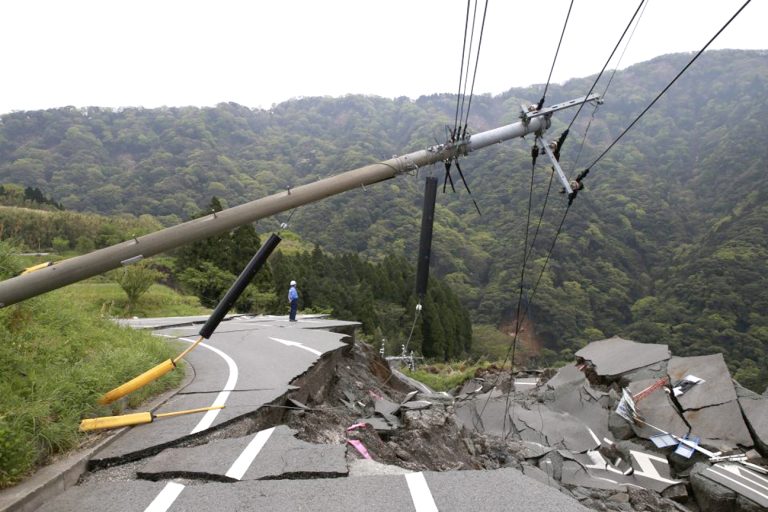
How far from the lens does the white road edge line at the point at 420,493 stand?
3.62 m

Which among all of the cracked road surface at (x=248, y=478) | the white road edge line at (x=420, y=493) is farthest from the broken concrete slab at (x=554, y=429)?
the white road edge line at (x=420, y=493)

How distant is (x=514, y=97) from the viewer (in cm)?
18412

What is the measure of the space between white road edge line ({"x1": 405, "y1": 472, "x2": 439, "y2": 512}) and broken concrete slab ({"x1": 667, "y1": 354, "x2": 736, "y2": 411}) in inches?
553

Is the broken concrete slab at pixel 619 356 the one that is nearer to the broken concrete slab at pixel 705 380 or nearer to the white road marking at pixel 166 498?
the broken concrete slab at pixel 705 380

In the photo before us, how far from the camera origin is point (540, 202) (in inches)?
3004

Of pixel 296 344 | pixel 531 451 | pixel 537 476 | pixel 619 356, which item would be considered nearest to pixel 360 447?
pixel 537 476

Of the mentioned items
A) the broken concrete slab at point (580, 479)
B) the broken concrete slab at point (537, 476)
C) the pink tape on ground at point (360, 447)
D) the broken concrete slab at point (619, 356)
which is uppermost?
the pink tape on ground at point (360, 447)

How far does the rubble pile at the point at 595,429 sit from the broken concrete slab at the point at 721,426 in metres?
0.03

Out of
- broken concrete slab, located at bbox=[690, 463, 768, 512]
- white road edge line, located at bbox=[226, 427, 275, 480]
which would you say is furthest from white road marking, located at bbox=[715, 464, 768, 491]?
white road edge line, located at bbox=[226, 427, 275, 480]

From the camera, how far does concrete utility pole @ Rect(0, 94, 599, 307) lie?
418 cm

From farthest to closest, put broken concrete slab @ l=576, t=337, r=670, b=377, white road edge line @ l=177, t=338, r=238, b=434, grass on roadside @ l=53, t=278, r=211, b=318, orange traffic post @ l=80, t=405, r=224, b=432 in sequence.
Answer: broken concrete slab @ l=576, t=337, r=670, b=377, grass on roadside @ l=53, t=278, r=211, b=318, white road edge line @ l=177, t=338, r=238, b=434, orange traffic post @ l=80, t=405, r=224, b=432

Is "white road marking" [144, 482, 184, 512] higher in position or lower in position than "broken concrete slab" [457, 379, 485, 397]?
higher

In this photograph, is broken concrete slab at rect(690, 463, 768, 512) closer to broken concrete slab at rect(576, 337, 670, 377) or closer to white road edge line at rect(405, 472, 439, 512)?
broken concrete slab at rect(576, 337, 670, 377)

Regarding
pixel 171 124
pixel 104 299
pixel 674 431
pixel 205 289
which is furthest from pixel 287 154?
pixel 674 431
